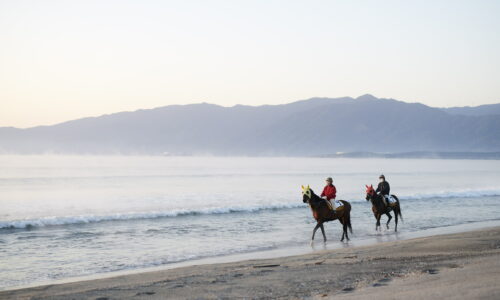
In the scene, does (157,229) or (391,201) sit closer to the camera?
(157,229)

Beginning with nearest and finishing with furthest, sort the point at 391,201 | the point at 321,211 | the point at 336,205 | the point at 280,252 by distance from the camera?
the point at 280,252, the point at 321,211, the point at 336,205, the point at 391,201

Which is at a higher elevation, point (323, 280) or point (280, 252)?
point (323, 280)

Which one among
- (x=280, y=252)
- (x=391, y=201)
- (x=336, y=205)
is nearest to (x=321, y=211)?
(x=336, y=205)

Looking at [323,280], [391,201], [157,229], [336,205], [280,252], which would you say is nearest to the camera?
[323,280]

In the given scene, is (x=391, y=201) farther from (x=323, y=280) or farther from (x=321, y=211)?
(x=323, y=280)

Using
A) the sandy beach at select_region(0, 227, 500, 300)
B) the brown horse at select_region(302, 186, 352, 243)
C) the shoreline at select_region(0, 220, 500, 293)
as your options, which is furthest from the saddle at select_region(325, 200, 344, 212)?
the sandy beach at select_region(0, 227, 500, 300)

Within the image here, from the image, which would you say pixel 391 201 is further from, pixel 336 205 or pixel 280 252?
pixel 280 252

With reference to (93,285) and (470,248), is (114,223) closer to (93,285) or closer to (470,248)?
(93,285)

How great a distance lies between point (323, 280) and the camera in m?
10.0

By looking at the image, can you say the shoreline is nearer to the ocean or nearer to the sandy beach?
the ocean

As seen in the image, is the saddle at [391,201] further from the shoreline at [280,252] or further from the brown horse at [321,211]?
the brown horse at [321,211]

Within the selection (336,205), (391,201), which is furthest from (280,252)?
(391,201)

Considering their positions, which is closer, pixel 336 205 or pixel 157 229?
pixel 336 205

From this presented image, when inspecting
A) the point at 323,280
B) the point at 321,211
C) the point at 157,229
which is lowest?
the point at 157,229
